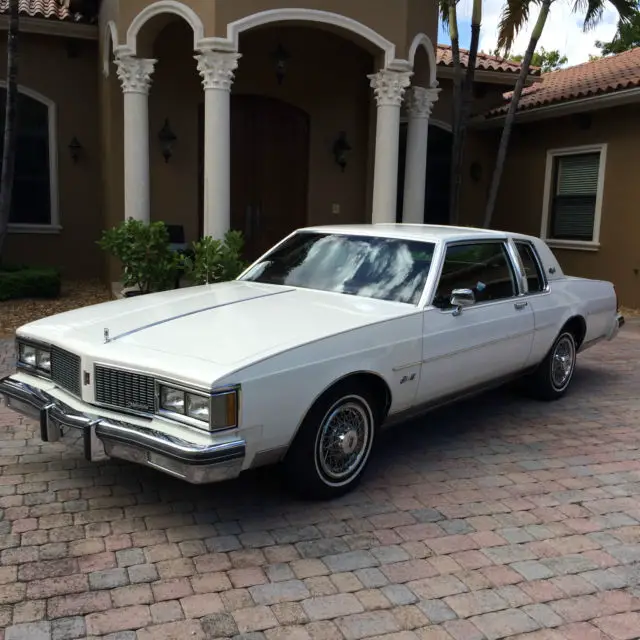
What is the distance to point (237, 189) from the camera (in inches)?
509

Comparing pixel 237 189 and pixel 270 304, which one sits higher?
A: pixel 237 189

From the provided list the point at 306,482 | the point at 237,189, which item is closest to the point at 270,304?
the point at 306,482

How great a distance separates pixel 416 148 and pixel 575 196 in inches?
137

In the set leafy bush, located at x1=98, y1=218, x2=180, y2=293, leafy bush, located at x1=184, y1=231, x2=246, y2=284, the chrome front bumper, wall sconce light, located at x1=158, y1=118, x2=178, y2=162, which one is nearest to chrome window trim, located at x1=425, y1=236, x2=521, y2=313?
the chrome front bumper

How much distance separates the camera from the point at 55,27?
12.1m

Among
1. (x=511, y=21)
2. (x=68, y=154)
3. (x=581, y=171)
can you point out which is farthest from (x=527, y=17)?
(x=68, y=154)

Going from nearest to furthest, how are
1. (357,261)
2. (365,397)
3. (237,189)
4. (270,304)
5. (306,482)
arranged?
(306,482) → (365,397) → (270,304) → (357,261) → (237,189)

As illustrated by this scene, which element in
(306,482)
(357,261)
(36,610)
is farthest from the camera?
(357,261)

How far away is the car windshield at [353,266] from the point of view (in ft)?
16.1

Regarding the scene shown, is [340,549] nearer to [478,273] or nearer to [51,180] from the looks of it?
[478,273]

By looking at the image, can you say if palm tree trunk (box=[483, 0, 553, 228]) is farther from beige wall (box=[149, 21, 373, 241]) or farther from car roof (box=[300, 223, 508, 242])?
car roof (box=[300, 223, 508, 242])

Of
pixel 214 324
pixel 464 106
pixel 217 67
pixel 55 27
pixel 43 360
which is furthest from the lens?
pixel 464 106

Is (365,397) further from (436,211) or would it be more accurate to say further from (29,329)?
(436,211)

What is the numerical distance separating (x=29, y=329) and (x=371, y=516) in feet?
7.91
